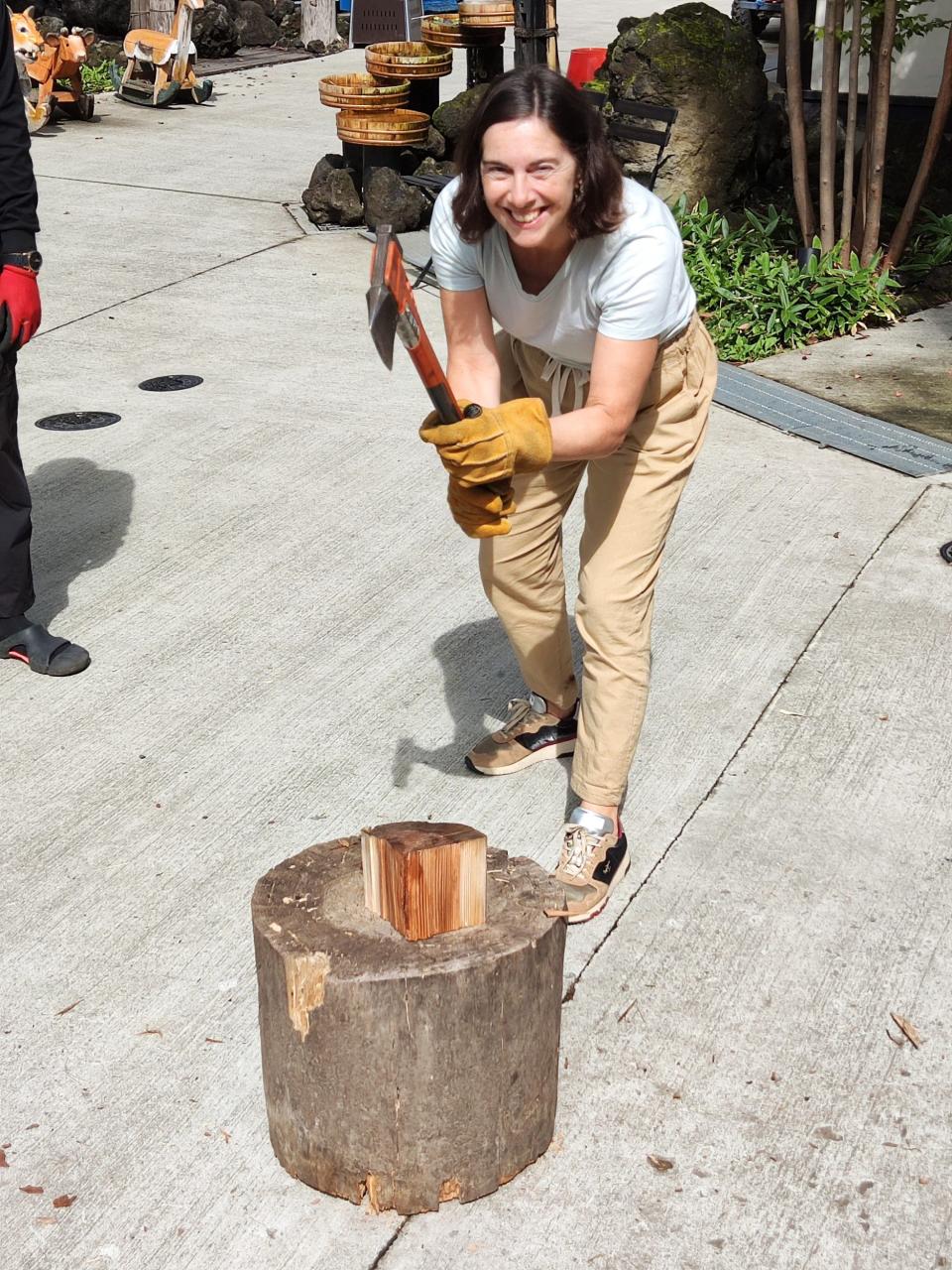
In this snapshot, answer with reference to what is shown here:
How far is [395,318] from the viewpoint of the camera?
221 cm

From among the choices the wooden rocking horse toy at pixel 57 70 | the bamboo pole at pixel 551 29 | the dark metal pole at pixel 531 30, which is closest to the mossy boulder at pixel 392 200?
the bamboo pole at pixel 551 29

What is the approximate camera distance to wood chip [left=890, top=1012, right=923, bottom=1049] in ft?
9.32

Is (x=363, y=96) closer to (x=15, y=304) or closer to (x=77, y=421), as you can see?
(x=77, y=421)

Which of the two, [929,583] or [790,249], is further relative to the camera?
[790,249]

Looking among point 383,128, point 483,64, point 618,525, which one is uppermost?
point 483,64

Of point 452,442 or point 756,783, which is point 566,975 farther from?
point 452,442

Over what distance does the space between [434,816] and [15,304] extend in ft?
5.86

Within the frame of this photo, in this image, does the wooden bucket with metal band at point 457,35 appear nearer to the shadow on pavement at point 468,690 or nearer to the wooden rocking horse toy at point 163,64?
the wooden rocking horse toy at point 163,64

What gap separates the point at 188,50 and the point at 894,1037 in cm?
1249

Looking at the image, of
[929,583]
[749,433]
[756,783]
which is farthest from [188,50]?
[756,783]

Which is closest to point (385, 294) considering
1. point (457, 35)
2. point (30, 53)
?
point (457, 35)

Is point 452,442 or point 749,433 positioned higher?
point 452,442

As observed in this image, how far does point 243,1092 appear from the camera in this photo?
8.89 feet

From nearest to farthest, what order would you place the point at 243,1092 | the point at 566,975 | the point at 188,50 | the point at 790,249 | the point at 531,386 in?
the point at 243,1092, the point at 566,975, the point at 531,386, the point at 790,249, the point at 188,50
